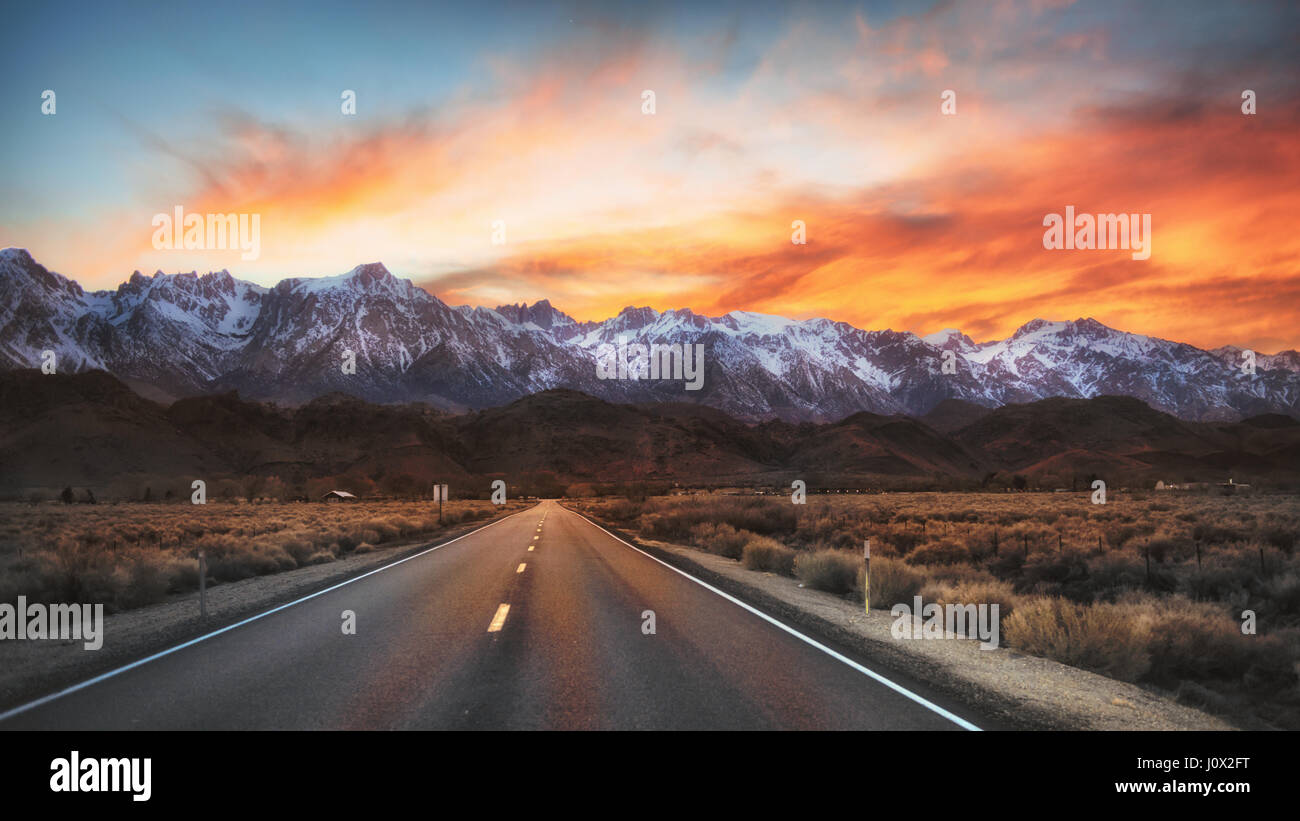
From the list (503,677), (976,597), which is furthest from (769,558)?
(503,677)

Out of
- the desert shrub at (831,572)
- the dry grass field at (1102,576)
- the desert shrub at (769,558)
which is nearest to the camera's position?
the dry grass field at (1102,576)

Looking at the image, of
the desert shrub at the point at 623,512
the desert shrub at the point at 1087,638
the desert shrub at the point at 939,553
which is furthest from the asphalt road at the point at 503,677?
the desert shrub at the point at 623,512

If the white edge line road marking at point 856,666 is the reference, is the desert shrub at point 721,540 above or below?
below

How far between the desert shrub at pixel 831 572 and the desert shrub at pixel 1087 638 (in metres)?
4.89

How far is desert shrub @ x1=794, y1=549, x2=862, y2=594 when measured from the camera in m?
15.6

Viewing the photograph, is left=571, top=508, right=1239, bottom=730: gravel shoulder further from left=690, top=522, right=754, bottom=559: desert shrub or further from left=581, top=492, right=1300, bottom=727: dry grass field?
left=690, top=522, right=754, bottom=559: desert shrub

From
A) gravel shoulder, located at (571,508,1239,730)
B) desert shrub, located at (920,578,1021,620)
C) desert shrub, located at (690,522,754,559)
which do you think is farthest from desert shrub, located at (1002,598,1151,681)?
desert shrub, located at (690,522,754,559)

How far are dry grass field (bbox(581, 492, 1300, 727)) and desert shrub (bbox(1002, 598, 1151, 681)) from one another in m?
0.02

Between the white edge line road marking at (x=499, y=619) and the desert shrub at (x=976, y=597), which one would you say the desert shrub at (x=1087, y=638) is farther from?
the white edge line road marking at (x=499, y=619)

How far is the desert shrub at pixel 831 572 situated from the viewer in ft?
51.2

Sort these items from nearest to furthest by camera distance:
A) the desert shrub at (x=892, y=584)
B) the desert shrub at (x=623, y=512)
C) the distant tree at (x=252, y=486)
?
the desert shrub at (x=892, y=584) < the desert shrub at (x=623, y=512) < the distant tree at (x=252, y=486)

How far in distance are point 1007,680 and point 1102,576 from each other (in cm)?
1302
